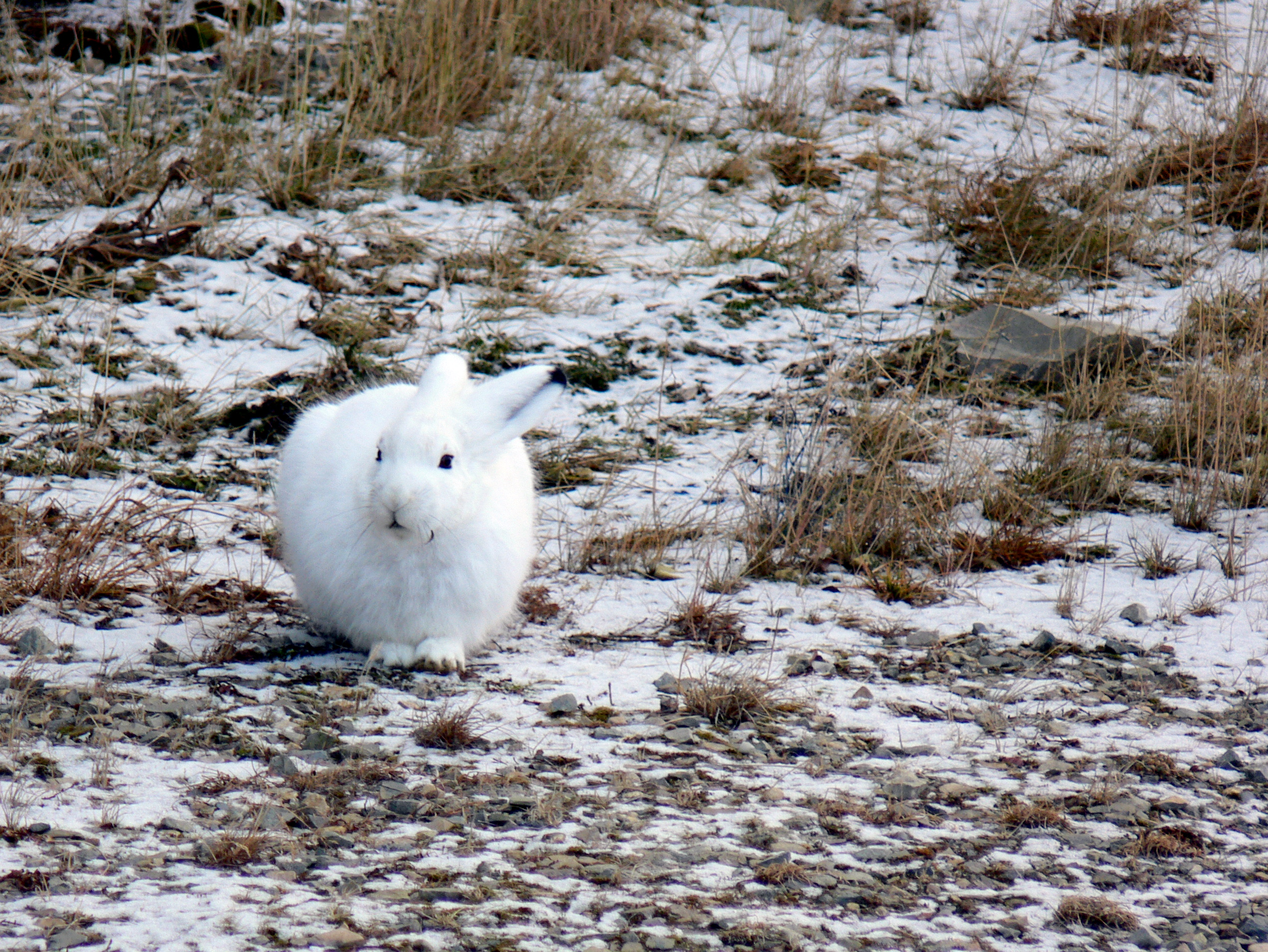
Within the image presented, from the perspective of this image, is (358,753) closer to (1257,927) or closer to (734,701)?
(734,701)

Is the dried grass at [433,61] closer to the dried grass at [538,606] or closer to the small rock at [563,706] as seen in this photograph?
the dried grass at [538,606]

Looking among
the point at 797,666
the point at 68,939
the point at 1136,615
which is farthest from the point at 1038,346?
the point at 68,939

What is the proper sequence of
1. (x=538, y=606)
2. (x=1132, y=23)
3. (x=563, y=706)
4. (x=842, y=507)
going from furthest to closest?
(x=1132, y=23), (x=842, y=507), (x=538, y=606), (x=563, y=706)

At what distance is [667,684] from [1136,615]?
5.82 feet

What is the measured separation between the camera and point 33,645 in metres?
3.63

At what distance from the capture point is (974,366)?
6031 millimetres

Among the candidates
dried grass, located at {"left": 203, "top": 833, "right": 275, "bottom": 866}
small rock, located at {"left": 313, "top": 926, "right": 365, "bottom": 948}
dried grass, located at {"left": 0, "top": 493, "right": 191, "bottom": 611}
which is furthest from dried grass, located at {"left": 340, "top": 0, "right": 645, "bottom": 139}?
small rock, located at {"left": 313, "top": 926, "right": 365, "bottom": 948}

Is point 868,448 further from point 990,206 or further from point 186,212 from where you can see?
point 186,212

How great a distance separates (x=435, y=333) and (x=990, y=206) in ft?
11.5

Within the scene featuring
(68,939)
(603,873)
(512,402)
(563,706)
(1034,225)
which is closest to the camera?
(68,939)

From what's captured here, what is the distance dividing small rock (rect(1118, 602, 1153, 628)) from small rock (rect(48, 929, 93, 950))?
3.43 meters

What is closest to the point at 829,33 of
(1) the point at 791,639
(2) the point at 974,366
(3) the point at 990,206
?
(3) the point at 990,206

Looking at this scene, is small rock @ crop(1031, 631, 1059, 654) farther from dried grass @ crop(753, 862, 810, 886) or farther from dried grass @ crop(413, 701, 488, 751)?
dried grass @ crop(413, 701, 488, 751)

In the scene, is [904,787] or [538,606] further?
[538,606]
